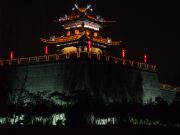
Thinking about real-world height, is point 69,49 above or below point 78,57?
above

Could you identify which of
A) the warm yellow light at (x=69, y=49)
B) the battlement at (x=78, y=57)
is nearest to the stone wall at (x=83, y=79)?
the battlement at (x=78, y=57)

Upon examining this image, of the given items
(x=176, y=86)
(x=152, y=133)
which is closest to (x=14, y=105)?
(x=152, y=133)

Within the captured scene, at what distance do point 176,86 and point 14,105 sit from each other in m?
17.4

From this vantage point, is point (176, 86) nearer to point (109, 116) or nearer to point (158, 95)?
point (158, 95)

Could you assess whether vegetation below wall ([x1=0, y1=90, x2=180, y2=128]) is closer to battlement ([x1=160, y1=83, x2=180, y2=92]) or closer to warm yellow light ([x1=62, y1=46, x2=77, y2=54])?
warm yellow light ([x1=62, y1=46, x2=77, y2=54])

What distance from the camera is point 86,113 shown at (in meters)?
48.7

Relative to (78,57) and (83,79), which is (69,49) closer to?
(78,57)

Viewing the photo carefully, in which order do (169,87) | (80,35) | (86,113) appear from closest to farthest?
(86,113), (80,35), (169,87)

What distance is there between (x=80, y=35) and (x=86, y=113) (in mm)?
10276

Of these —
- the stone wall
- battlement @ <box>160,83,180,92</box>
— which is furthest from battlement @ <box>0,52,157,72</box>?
battlement @ <box>160,83,180,92</box>

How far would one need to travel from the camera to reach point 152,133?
47.1 m

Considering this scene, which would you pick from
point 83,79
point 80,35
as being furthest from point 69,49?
point 83,79

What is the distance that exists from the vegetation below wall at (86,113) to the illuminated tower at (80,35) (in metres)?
6.87

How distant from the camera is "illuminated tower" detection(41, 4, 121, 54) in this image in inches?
2260
